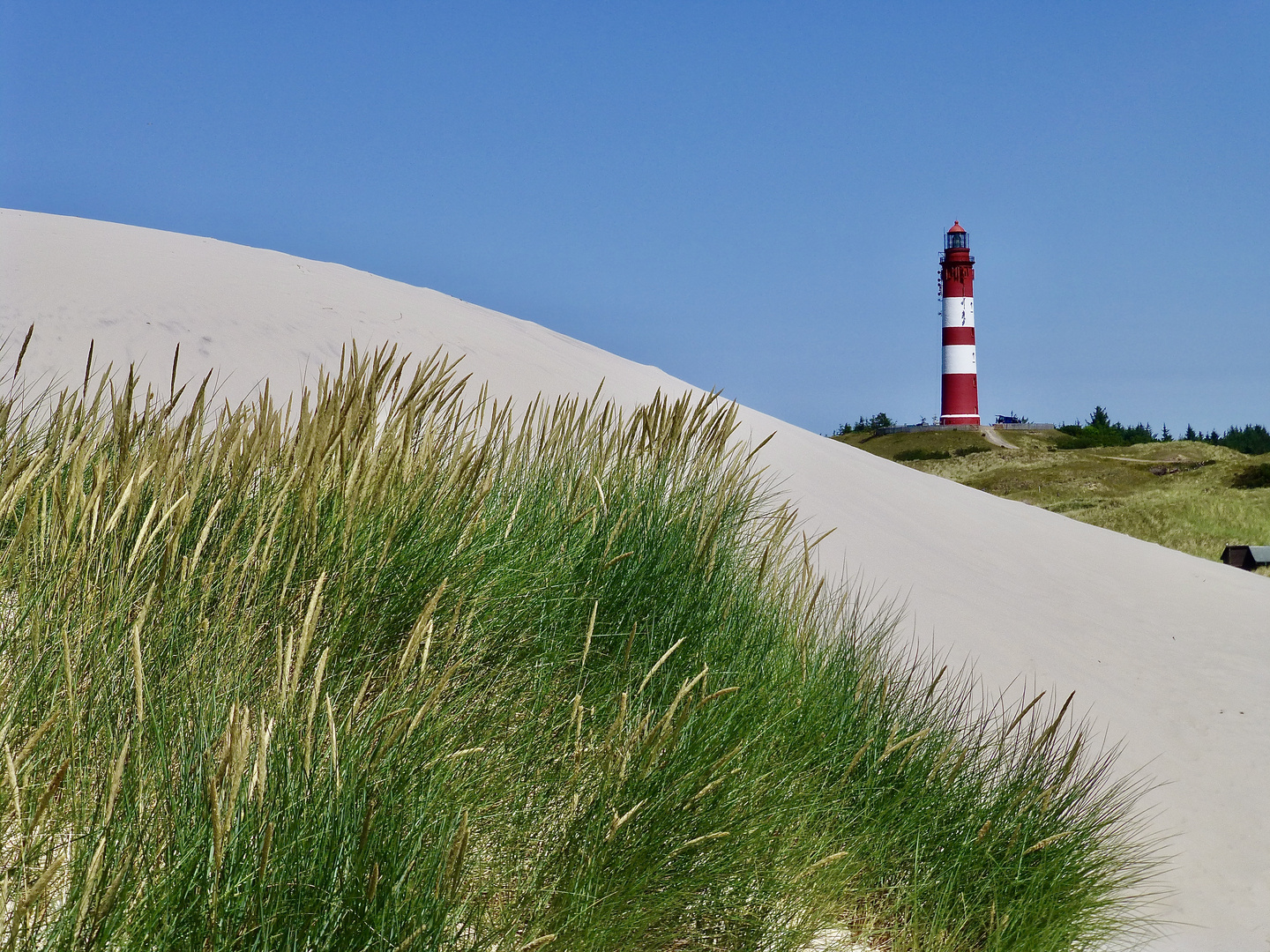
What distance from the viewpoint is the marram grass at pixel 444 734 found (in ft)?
4.47

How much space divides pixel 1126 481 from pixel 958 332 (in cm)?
1632

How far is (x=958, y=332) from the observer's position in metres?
42.7

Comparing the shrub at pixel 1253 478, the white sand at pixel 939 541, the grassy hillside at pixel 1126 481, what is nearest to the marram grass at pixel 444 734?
the white sand at pixel 939 541

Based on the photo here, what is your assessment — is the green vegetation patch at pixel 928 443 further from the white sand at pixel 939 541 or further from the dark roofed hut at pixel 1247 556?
the white sand at pixel 939 541

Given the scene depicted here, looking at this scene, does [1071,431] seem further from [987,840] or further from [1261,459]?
[987,840]

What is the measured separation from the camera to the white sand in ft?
16.1

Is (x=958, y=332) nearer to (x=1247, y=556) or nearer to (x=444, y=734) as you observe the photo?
(x=1247, y=556)

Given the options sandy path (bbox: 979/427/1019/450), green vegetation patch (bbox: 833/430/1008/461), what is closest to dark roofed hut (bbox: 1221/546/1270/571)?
green vegetation patch (bbox: 833/430/1008/461)

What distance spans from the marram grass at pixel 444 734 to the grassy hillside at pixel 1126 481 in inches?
700

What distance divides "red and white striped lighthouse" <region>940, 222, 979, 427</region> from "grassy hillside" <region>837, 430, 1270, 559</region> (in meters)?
1.91

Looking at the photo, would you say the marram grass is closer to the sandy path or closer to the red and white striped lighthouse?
the sandy path

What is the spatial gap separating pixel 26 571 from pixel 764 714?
5.61 feet

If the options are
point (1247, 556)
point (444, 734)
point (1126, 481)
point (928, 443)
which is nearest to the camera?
point (444, 734)

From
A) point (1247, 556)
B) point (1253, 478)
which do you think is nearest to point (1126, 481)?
point (1253, 478)
